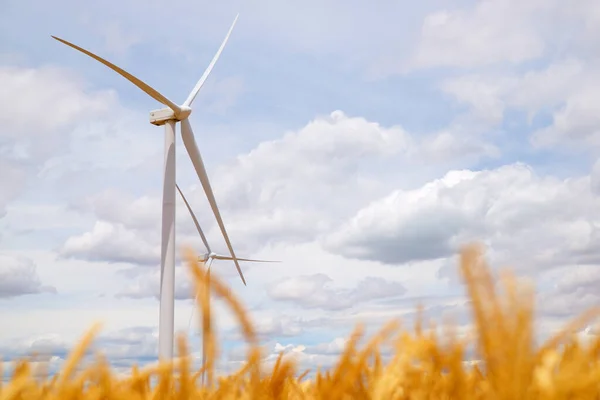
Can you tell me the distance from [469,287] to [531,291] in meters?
0.12

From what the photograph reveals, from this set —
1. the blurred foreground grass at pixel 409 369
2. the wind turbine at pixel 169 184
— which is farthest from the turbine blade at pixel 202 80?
the blurred foreground grass at pixel 409 369

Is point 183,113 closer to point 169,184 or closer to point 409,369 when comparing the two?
point 169,184

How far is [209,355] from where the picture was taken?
1.49 meters

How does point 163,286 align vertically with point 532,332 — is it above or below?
above

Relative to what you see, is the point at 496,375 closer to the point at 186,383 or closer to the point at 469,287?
the point at 469,287

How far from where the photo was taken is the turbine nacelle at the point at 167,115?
2095 cm

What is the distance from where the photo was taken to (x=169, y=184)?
19.3 m

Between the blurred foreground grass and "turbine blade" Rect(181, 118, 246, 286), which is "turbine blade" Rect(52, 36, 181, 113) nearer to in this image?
"turbine blade" Rect(181, 118, 246, 286)

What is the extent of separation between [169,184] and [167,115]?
2813 mm

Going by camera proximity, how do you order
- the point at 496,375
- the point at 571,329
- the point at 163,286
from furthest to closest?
1. the point at 163,286
2. the point at 571,329
3. the point at 496,375

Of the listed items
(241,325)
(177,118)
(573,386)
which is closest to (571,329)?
(573,386)

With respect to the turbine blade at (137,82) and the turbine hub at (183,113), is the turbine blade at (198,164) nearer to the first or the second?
the turbine hub at (183,113)

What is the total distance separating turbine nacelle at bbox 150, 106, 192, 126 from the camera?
2095 cm

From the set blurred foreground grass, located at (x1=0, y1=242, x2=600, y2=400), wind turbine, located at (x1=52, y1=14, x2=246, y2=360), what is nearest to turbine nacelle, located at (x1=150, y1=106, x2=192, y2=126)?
wind turbine, located at (x1=52, y1=14, x2=246, y2=360)
